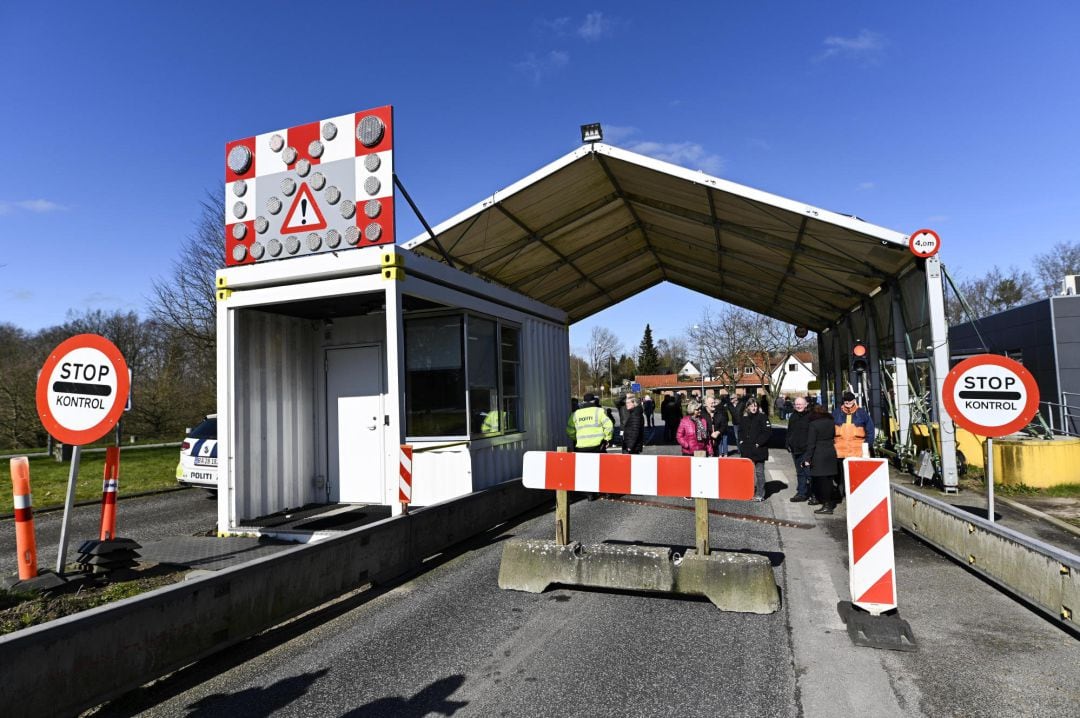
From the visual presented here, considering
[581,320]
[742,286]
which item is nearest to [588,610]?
[742,286]

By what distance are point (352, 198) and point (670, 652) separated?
5440mm

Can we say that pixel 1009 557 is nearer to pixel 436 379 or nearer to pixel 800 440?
pixel 800 440

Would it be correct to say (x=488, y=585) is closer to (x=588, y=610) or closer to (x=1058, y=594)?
(x=588, y=610)

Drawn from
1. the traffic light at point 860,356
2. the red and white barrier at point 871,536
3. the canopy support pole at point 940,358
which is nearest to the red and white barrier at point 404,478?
the red and white barrier at point 871,536

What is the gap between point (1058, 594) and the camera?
14.8 ft

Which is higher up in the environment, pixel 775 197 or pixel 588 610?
pixel 775 197

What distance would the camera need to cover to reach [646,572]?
5363 mm

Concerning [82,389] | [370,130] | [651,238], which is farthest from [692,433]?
[82,389]

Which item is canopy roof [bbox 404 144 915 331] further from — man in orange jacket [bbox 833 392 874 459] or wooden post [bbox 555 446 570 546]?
wooden post [bbox 555 446 570 546]

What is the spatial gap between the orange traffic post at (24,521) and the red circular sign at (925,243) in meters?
11.0

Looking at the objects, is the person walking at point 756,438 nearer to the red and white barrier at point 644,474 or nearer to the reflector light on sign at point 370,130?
the red and white barrier at point 644,474

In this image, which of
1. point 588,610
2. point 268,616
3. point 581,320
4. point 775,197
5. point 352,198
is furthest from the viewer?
point 581,320

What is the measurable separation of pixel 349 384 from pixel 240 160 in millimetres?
2986

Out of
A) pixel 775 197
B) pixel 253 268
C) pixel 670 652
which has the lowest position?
pixel 670 652
